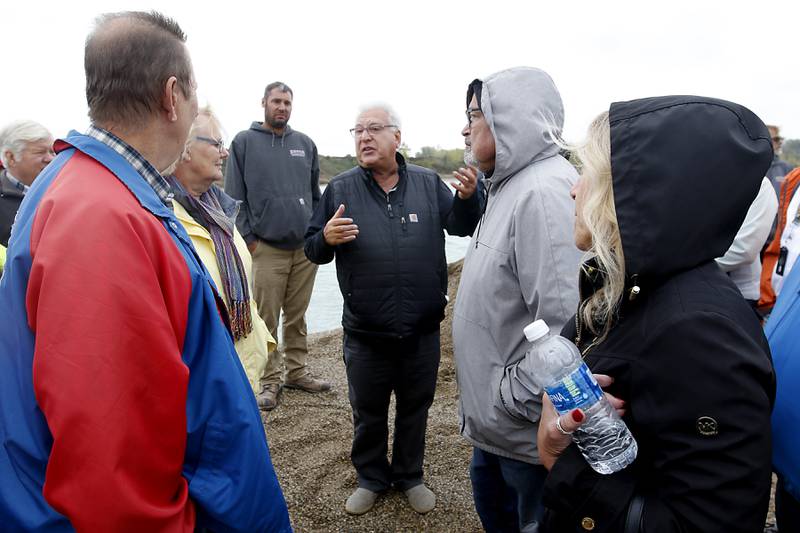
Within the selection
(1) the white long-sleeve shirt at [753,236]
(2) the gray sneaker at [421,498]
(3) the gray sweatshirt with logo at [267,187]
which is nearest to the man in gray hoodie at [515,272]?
(2) the gray sneaker at [421,498]

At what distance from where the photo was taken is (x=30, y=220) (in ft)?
4.15

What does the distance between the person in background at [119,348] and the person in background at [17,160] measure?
3237 mm

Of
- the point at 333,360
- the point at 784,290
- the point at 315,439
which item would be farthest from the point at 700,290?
the point at 333,360

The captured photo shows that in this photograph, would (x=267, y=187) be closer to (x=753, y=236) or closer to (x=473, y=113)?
(x=473, y=113)

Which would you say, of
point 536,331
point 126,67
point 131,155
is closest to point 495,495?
point 536,331

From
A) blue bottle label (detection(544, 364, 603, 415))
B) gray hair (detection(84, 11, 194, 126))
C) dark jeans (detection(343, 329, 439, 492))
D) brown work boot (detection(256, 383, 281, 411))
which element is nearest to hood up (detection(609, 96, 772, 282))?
blue bottle label (detection(544, 364, 603, 415))

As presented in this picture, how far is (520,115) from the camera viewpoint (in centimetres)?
218

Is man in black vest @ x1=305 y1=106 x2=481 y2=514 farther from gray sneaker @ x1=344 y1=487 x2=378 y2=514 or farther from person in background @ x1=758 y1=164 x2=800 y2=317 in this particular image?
person in background @ x1=758 y1=164 x2=800 y2=317

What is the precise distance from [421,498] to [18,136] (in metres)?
3.85

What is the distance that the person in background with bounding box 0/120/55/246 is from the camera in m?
3.96

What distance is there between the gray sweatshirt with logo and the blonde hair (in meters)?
3.80

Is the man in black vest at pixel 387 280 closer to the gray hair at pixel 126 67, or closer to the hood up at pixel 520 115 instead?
the hood up at pixel 520 115

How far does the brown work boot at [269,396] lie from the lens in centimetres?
461

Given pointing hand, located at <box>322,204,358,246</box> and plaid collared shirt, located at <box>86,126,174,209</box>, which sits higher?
plaid collared shirt, located at <box>86,126,174,209</box>
